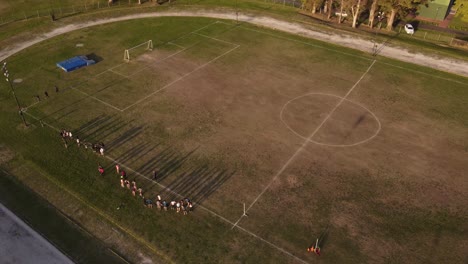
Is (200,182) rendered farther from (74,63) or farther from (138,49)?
(138,49)

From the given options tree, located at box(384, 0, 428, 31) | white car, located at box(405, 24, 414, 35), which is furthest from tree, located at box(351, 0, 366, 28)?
white car, located at box(405, 24, 414, 35)

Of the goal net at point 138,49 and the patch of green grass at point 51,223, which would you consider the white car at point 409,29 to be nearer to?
the goal net at point 138,49

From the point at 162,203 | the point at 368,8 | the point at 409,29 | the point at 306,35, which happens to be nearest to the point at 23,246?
the point at 162,203

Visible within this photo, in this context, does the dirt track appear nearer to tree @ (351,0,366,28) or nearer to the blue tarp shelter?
tree @ (351,0,366,28)

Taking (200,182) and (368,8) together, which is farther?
(368,8)

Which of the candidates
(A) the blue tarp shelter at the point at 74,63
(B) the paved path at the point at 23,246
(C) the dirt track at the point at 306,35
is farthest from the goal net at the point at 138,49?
(B) the paved path at the point at 23,246

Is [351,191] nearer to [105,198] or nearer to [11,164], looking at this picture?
[105,198]

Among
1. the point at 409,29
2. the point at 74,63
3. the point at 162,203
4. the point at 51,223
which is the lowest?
the point at 51,223
